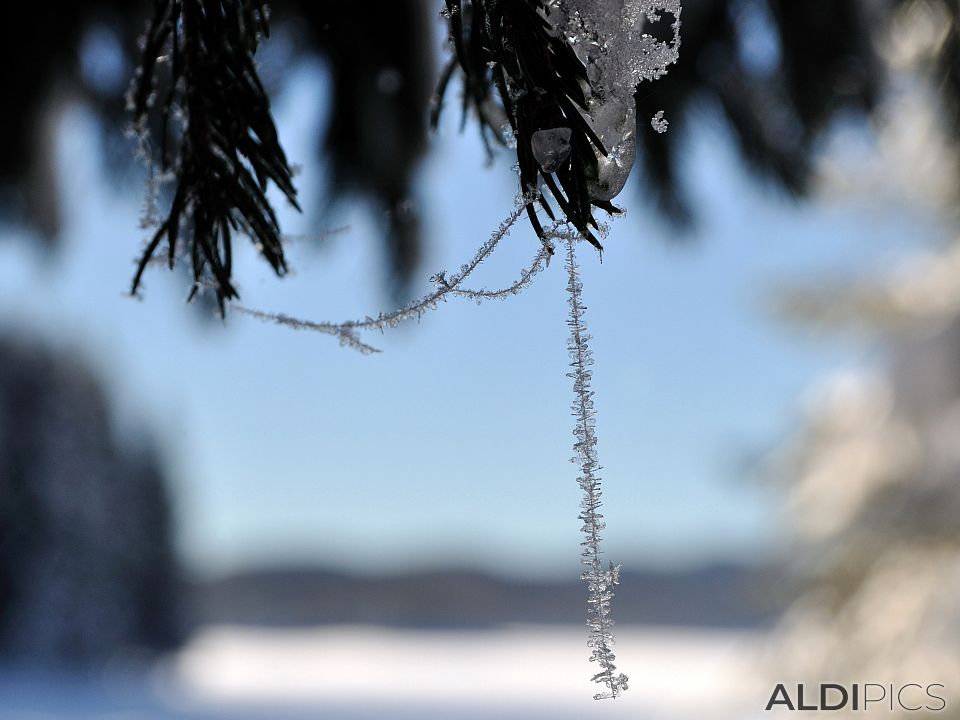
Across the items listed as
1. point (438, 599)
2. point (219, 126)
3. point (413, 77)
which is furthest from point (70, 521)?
point (219, 126)

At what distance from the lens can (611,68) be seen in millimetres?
367

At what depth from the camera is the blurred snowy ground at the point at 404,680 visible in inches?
228

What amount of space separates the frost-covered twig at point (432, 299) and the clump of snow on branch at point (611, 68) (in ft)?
0.13

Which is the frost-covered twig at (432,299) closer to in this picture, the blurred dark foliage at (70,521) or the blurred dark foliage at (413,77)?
the blurred dark foliage at (413,77)

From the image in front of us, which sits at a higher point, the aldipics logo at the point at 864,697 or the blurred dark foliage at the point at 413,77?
the blurred dark foliage at the point at 413,77

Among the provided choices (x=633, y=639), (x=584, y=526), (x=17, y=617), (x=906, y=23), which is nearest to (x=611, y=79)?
(x=584, y=526)

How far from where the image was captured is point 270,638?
12211 mm

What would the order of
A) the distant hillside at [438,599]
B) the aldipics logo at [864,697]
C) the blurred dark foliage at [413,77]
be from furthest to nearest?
the distant hillside at [438,599] → the aldipics logo at [864,697] → the blurred dark foliage at [413,77]

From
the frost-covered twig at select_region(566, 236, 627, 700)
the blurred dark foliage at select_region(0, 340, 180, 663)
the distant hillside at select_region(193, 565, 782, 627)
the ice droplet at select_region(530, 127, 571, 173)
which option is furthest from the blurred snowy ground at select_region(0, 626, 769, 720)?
the ice droplet at select_region(530, 127, 571, 173)

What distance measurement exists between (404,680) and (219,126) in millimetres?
9131

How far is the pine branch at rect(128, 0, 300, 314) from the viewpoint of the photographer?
0.44 m

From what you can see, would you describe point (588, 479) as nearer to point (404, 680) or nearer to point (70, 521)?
point (70, 521)

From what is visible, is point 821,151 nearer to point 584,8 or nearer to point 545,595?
point 584,8

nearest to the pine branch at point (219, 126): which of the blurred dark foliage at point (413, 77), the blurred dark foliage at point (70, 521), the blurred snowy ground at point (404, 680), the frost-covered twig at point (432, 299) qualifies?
the frost-covered twig at point (432, 299)
